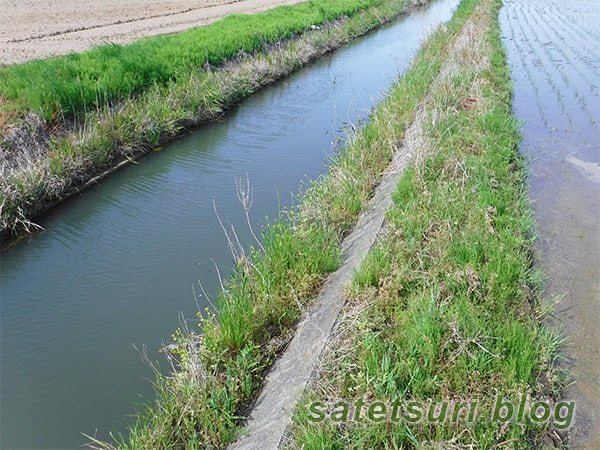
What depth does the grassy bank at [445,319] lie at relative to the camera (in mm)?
3090

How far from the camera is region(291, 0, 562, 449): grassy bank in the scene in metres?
3.09

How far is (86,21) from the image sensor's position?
17.2 metres

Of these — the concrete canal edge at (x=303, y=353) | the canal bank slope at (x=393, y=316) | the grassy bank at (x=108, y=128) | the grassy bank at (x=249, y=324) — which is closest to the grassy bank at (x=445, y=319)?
the canal bank slope at (x=393, y=316)

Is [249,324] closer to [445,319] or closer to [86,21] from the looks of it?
[445,319]

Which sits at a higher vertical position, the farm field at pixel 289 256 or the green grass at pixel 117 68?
the green grass at pixel 117 68

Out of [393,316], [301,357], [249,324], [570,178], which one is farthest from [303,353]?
[570,178]

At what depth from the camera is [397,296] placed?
167 inches

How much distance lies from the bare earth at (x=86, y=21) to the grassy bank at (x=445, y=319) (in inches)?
389

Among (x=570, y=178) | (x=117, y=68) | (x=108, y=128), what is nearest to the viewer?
(x=570, y=178)

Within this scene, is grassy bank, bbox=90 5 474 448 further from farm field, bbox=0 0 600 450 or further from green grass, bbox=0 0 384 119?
green grass, bbox=0 0 384 119

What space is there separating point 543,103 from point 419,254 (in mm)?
8613

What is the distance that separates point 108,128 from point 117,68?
1.94 metres

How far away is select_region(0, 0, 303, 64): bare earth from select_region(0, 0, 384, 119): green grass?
6.41ft

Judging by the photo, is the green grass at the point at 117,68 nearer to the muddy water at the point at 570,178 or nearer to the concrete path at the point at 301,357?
the concrete path at the point at 301,357
